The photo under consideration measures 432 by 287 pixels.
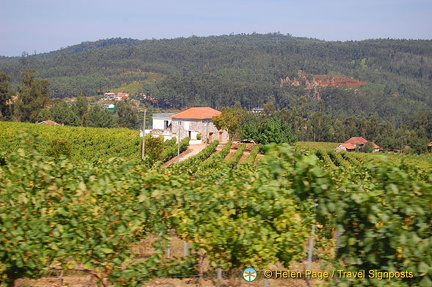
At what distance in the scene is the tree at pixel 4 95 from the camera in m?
53.5

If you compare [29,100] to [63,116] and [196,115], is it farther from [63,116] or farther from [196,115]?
[196,115]

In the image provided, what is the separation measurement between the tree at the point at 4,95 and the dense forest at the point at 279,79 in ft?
124

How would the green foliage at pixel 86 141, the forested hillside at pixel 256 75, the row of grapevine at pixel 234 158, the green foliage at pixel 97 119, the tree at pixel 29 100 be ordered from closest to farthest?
the row of grapevine at pixel 234 158 < the green foliage at pixel 86 141 < the tree at pixel 29 100 < the green foliage at pixel 97 119 < the forested hillside at pixel 256 75

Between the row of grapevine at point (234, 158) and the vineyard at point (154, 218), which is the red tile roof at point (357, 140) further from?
the vineyard at point (154, 218)

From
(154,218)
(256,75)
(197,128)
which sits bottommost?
(197,128)

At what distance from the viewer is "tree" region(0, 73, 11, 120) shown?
176 feet

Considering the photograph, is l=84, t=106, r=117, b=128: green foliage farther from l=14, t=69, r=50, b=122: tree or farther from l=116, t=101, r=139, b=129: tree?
l=14, t=69, r=50, b=122: tree

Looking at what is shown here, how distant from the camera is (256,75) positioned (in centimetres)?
14400

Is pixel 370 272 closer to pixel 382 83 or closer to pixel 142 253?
pixel 142 253

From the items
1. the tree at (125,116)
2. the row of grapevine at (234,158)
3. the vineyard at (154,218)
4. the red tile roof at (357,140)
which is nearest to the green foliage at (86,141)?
the row of grapevine at (234,158)

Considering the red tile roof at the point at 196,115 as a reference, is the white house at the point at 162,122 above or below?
below

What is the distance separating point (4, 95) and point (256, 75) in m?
98.5

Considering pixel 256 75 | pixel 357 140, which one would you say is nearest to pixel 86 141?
pixel 357 140

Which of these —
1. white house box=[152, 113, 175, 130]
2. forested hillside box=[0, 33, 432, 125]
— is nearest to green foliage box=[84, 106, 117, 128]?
white house box=[152, 113, 175, 130]
